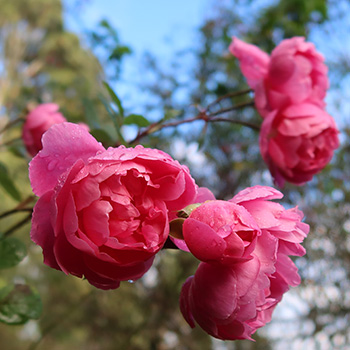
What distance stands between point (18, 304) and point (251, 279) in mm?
254

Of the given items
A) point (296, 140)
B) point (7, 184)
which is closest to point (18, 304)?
point (7, 184)

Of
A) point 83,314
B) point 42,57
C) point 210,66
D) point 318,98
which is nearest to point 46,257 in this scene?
point 318,98

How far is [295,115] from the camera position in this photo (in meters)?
0.43

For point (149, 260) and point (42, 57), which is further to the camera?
point (42, 57)

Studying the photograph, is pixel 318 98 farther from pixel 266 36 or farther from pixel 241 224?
pixel 266 36

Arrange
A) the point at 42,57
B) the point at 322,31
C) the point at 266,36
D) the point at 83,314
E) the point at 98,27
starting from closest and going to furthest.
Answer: the point at 98,27 < the point at 266,36 < the point at 322,31 < the point at 83,314 < the point at 42,57

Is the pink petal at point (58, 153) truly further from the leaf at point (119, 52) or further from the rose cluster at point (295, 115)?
the leaf at point (119, 52)

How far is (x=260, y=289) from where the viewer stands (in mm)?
229

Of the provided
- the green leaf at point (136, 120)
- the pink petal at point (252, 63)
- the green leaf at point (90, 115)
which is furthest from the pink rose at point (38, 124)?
the pink petal at point (252, 63)

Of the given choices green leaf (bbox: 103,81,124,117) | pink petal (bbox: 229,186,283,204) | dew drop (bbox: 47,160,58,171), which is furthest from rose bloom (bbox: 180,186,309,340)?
green leaf (bbox: 103,81,124,117)

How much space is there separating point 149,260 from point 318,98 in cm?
33

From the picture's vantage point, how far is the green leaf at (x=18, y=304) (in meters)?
0.36

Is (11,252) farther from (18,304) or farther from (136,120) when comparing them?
(136,120)

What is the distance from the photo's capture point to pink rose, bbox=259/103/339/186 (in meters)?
0.43
